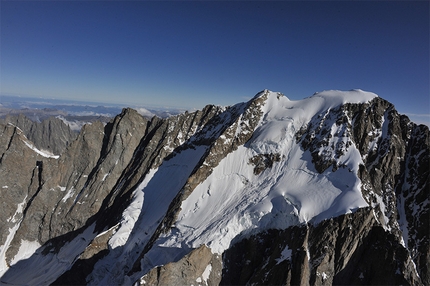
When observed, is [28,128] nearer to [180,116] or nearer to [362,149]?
[180,116]

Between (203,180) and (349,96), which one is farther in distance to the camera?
(349,96)

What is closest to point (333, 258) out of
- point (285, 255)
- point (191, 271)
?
point (285, 255)

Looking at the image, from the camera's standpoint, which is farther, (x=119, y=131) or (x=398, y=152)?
(x=119, y=131)

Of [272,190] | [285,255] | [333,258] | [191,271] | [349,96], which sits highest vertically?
[349,96]

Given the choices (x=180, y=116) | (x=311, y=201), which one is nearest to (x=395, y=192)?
(x=311, y=201)

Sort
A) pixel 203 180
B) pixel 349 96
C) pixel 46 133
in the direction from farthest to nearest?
pixel 46 133, pixel 349 96, pixel 203 180

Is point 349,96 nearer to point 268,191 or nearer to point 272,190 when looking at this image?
point 272,190

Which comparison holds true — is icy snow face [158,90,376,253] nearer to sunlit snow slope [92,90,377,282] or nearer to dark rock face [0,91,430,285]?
sunlit snow slope [92,90,377,282]
